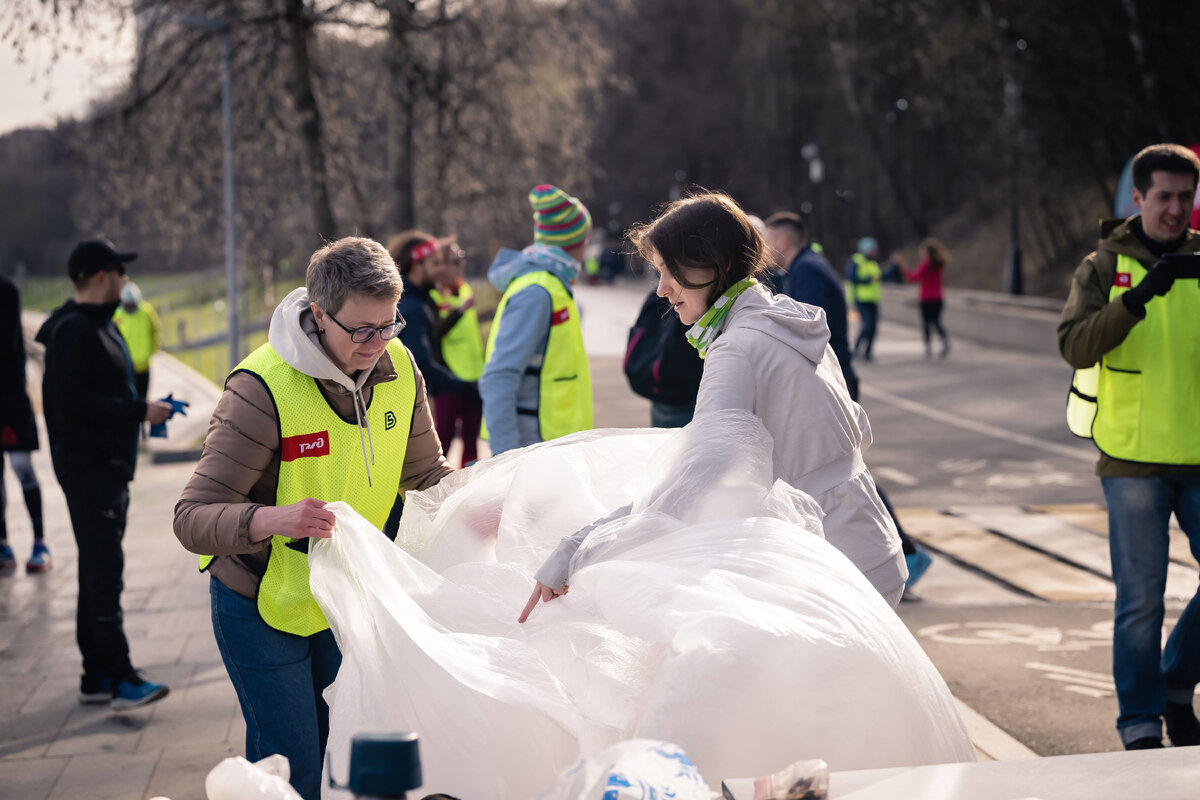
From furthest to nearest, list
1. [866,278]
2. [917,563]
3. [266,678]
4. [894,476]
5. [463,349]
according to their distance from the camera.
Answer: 1. [866,278]
2. [894,476]
3. [463,349]
4. [917,563]
5. [266,678]

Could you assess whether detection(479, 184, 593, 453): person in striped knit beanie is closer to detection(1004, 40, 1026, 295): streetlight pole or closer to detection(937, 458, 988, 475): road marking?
detection(937, 458, 988, 475): road marking

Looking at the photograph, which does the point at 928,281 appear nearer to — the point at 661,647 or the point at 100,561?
the point at 100,561

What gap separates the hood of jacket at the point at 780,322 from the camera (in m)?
2.84

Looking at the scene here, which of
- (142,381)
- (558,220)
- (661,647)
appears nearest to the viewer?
(661,647)

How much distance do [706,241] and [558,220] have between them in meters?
2.42

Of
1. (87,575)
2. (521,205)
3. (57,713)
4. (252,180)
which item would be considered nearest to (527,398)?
(87,575)

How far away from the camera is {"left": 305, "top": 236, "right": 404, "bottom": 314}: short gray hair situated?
289 centimetres

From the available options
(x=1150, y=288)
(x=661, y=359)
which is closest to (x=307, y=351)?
(x=1150, y=288)

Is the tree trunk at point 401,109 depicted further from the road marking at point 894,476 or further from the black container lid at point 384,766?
the black container lid at point 384,766

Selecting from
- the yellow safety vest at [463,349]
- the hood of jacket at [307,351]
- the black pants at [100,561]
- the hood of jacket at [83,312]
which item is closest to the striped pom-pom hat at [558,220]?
the hood of jacket at [83,312]

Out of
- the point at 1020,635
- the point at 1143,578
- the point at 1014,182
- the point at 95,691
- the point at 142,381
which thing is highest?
the point at 1014,182

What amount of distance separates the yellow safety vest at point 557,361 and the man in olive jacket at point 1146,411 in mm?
1909

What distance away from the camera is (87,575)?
Answer: 17.4 feet

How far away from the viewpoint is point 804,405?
2.87m
